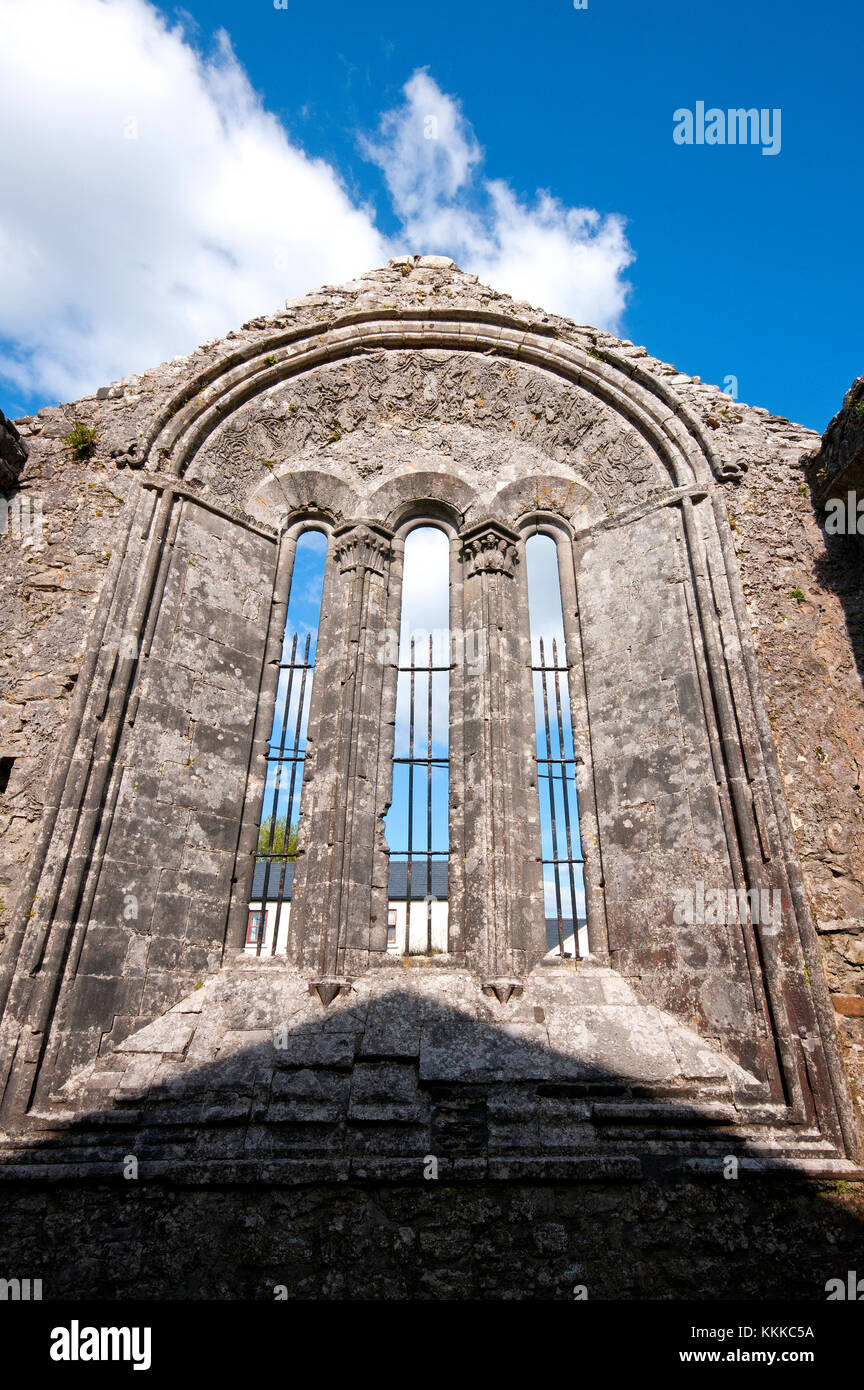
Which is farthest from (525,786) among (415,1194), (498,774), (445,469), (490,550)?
(445,469)

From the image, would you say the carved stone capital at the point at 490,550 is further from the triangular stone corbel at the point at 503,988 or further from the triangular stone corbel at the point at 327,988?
the triangular stone corbel at the point at 327,988

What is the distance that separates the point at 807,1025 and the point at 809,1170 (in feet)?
2.53

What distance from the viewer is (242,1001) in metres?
5.29

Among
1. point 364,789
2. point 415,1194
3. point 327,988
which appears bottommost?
point 415,1194

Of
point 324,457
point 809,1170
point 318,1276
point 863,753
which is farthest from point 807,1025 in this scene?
point 324,457

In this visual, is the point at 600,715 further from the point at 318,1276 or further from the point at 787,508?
the point at 318,1276

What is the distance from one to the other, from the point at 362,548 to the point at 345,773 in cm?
218

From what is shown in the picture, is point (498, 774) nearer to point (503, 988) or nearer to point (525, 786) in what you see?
point (525, 786)

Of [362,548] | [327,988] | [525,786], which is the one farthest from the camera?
[362,548]

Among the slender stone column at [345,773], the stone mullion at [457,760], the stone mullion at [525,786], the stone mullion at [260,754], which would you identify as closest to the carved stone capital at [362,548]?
the slender stone column at [345,773]

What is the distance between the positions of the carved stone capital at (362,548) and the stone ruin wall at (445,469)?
0.58 meters

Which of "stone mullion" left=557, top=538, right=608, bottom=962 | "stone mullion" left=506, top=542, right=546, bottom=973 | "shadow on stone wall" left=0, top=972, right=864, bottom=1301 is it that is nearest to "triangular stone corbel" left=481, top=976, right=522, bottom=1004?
"stone mullion" left=506, top=542, right=546, bottom=973

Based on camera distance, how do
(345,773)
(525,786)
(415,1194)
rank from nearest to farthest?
(415,1194) < (345,773) < (525,786)

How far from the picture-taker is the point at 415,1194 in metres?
4.29
